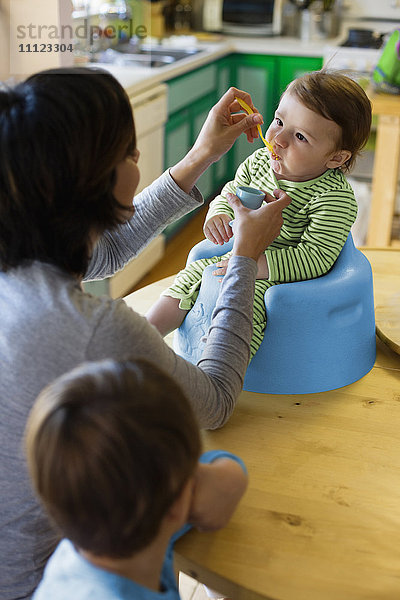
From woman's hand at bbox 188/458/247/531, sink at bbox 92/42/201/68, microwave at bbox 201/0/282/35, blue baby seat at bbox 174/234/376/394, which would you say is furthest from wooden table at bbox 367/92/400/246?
woman's hand at bbox 188/458/247/531

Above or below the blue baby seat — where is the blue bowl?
above

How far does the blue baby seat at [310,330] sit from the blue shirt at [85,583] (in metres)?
0.48

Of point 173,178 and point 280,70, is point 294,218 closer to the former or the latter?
point 173,178

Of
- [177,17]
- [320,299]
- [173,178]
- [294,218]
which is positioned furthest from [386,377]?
[177,17]

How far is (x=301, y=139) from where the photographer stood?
4.39 feet

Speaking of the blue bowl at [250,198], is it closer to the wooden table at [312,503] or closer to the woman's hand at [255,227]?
the woman's hand at [255,227]

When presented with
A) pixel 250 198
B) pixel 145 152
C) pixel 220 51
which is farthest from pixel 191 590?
pixel 220 51

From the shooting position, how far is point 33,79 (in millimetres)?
846

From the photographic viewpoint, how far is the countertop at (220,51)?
10.3 ft

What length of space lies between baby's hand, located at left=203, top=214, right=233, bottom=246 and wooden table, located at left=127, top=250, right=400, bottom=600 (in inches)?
12.1

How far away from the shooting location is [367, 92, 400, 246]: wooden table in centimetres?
292

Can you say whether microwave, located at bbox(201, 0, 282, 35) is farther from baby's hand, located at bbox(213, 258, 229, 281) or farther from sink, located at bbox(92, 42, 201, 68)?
baby's hand, located at bbox(213, 258, 229, 281)

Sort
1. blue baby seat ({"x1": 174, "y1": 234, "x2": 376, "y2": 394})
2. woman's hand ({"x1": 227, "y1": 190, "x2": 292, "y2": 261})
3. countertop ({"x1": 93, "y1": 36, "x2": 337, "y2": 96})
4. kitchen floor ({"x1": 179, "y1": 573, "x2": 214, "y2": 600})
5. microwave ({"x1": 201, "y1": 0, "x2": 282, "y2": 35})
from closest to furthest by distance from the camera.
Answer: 1. woman's hand ({"x1": 227, "y1": 190, "x2": 292, "y2": 261})
2. blue baby seat ({"x1": 174, "y1": 234, "x2": 376, "y2": 394})
3. kitchen floor ({"x1": 179, "y1": 573, "x2": 214, "y2": 600})
4. countertop ({"x1": 93, "y1": 36, "x2": 337, "y2": 96})
5. microwave ({"x1": 201, "y1": 0, "x2": 282, "y2": 35})

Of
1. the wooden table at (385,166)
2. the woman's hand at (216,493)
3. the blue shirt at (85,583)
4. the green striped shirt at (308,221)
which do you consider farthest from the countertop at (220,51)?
the blue shirt at (85,583)
